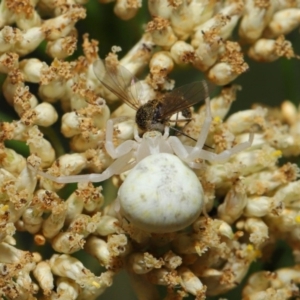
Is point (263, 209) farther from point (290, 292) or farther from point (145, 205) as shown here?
point (145, 205)

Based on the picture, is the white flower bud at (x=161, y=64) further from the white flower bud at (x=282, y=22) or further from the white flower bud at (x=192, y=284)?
the white flower bud at (x=192, y=284)

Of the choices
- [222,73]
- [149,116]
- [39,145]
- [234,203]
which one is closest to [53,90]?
[39,145]

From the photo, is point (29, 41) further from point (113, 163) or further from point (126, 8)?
point (113, 163)

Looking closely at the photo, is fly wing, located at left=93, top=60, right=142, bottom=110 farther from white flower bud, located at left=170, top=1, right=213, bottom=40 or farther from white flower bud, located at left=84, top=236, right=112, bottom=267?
white flower bud, located at left=84, top=236, right=112, bottom=267

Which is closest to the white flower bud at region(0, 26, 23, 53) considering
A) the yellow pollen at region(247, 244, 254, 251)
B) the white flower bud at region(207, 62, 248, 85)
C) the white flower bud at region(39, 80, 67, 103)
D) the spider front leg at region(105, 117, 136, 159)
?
the white flower bud at region(39, 80, 67, 103)

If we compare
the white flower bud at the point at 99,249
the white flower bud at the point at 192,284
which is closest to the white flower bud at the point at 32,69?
the white flower bud at the point at 99,249
